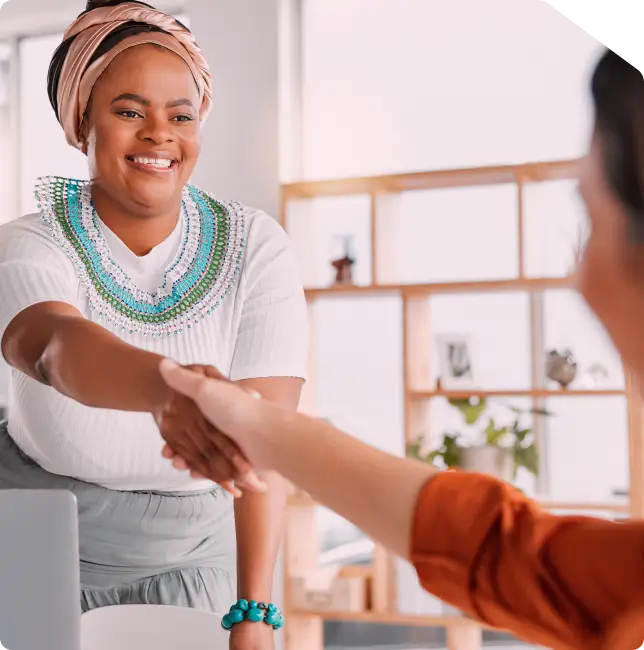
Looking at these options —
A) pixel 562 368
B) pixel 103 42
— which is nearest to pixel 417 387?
pixel 562 368

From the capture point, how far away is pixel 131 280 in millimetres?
1522

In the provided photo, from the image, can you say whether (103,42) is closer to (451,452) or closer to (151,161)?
(151,161)

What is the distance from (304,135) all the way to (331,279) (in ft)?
2.32

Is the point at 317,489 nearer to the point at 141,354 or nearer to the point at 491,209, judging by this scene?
the point at 141,354

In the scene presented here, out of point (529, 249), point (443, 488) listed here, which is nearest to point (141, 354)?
point (443, 488)

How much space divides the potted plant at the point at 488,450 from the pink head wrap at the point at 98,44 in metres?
2.19

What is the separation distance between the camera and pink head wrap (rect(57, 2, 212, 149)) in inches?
57.7

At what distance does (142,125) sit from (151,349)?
358 millimetres

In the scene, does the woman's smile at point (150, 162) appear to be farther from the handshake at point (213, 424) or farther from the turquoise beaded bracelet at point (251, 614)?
the turquoise beaded bracelet at point (251, 614)

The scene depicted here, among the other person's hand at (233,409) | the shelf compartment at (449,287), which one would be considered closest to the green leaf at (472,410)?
the shelf compartment at (449,287)

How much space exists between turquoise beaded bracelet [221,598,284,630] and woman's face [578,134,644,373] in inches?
29.6

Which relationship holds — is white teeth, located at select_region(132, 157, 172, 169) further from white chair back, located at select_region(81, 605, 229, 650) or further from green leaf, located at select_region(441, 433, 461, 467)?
green leaf, located at select_region(441, 433, 461, 467)

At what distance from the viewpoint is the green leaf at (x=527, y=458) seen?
3.35 m

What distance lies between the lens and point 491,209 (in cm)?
388
